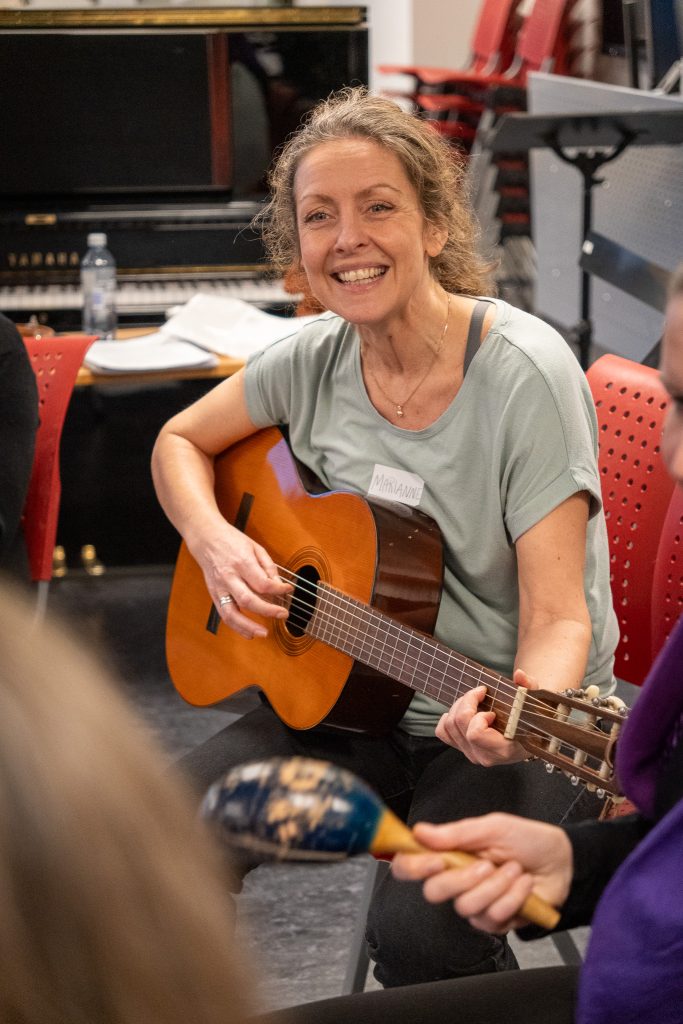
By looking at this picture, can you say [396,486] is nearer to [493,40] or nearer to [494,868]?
[494,868]

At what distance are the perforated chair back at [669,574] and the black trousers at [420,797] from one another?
0.30 metres

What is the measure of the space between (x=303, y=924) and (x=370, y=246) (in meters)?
1.35

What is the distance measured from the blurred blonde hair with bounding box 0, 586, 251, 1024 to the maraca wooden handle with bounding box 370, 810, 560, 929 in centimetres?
36

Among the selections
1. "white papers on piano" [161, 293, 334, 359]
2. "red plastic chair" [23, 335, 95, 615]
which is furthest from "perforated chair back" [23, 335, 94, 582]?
"white papers on piano" [161, 293, 334, 359]

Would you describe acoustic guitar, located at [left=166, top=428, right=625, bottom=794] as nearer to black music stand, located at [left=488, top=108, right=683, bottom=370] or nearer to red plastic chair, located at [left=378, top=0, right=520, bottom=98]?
black music stand, located at [left=488, top=108, right=683, bottom=370]

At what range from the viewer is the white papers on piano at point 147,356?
10.6 feet

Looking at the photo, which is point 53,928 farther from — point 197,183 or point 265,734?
point 197,183

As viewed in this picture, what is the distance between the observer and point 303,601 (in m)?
1.91

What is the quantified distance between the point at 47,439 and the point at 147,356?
2.89ft

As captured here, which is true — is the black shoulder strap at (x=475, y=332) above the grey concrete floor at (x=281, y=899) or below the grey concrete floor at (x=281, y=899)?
above

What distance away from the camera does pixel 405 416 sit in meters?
1.87

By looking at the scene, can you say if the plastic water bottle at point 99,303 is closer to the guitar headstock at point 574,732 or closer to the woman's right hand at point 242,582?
the woman's right hand at point 242,582

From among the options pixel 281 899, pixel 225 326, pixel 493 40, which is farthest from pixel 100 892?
pixel 493 40

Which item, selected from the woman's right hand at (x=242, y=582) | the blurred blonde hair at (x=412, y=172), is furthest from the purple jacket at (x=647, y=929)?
the blurred blonde hair at (x=412, y=172)
